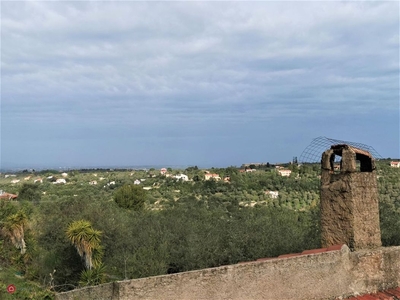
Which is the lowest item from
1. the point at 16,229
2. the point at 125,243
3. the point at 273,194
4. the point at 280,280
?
the point at 125,243

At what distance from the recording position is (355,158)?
10.0 meters

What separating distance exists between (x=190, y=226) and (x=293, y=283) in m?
11.8

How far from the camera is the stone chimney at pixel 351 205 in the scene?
9734 mm

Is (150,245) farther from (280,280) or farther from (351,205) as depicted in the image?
(351,205)

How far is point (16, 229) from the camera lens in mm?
21500

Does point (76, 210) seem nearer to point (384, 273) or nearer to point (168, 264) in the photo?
point (168, 264)

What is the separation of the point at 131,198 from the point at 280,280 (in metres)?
32.9

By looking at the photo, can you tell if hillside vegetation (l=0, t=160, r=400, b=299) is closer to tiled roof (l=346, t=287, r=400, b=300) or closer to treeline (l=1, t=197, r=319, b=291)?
treeline (l=1, t=197, r=319, b=291)

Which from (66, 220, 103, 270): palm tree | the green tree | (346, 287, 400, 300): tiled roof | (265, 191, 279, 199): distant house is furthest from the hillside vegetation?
(265, 191, 279, 199): distant house

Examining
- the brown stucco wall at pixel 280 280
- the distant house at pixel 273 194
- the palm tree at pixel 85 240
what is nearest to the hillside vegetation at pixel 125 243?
the palm tree at pixel 85 240

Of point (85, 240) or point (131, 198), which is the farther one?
point (131, 198)

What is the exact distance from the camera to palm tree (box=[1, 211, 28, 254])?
70.5 feet

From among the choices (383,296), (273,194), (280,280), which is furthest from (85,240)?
(273,194)

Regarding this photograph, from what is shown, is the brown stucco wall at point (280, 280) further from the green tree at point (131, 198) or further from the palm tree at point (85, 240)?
Answer: the green tree at point (131, 198)
